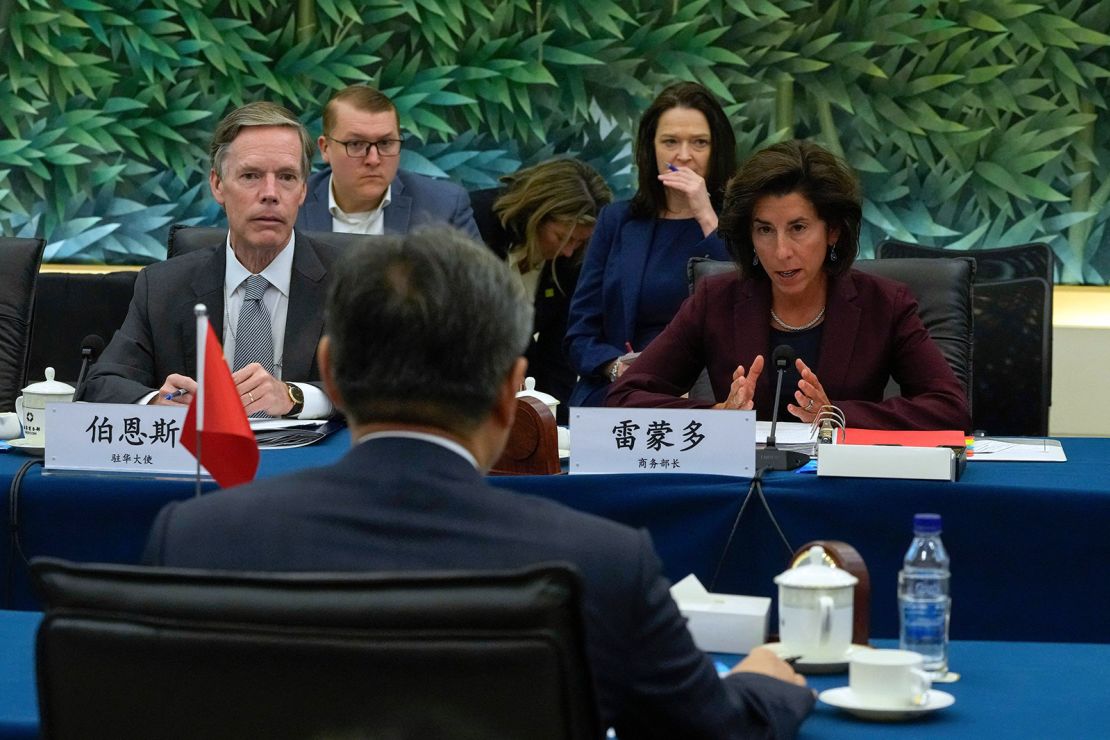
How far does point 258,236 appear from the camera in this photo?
11.2 feet

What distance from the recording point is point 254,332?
11.2 feet

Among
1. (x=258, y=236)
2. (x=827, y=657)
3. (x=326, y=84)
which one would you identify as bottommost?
(x=827, y=657)

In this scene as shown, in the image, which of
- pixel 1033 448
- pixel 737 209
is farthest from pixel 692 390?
pixel 1033 448

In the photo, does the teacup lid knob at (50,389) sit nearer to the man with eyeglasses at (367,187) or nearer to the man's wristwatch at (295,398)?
the man's wristwatch at (295,398)

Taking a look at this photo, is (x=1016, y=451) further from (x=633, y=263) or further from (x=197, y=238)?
(x=197, y=238)

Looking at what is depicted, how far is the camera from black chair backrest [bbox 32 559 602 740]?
3.28 ft

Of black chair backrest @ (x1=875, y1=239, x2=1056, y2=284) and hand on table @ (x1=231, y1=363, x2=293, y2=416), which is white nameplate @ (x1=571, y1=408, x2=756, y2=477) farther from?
black chair backrest @ (x1=875, y1=239, x2=1056, y2=284)

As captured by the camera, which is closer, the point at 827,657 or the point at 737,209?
the point at 827,657

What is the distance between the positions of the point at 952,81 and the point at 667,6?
102 cm

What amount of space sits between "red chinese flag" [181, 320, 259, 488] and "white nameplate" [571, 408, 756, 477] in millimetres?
786

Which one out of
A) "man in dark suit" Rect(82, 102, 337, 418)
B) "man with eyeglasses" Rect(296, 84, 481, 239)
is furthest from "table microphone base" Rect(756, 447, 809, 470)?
"man with eyeglasses" Rect(296, 84, 481, 239)

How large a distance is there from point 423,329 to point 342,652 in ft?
0.90

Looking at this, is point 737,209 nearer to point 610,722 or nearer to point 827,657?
point 827,657

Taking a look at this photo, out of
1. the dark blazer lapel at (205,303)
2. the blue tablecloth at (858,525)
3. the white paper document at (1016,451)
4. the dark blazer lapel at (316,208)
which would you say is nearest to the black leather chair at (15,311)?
the dark blazer lapel at (205,303)
